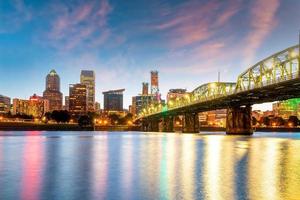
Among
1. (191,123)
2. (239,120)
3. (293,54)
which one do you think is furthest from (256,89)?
(191,123)

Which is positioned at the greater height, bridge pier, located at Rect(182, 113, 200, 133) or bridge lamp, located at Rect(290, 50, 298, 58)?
bridge lamp, located at Rect(290, 50, 298, 58)

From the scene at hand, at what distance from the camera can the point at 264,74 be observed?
107312 millimetres

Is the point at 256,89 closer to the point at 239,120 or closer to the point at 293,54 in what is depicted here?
the point at 293,54

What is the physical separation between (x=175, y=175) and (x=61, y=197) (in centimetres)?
953

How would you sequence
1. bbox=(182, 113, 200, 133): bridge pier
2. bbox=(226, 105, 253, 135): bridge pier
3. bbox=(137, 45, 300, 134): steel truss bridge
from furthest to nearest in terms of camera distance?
bbox=(182, 113, 200, 133): bridge pier, bbox=(226, 105, 253, 135): bridge pier, bbox=(137, 45, 300, 134): steel truss bridge

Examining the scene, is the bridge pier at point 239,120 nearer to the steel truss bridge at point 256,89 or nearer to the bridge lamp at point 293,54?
the steel truss bridge at point 256,89

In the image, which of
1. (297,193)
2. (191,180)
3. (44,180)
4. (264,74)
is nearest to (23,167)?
(44,180)

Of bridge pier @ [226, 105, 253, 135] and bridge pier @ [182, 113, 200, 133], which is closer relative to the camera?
bridge pier @ [226, 105, 253, 135]

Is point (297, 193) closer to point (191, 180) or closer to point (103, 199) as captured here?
point (191, 180)

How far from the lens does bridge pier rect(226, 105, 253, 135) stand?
132 meters

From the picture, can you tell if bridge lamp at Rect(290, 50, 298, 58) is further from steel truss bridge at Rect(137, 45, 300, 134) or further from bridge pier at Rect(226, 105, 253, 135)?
bridge pier at Rect(226, 105, 253, 135)

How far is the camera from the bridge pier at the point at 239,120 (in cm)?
13225

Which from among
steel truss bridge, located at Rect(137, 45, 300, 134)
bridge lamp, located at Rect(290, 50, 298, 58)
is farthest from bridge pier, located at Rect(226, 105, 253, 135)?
bridge lamp, located at Rect(290, 50, 298, 58)

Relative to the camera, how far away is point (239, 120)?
133750 mm
